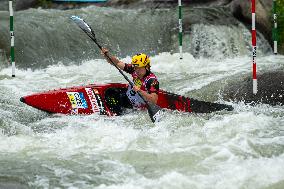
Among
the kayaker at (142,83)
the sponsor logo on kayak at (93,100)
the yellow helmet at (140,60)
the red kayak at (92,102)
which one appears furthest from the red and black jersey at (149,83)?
the sponsor logo on kayak at (93,100)

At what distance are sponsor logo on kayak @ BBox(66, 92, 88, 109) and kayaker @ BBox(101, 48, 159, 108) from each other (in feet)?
1.95

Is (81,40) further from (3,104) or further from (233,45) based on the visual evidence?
(3,104)

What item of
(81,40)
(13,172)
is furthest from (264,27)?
(13,172)

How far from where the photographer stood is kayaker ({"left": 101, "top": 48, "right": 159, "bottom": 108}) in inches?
284

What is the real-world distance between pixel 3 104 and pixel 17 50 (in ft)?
11.9

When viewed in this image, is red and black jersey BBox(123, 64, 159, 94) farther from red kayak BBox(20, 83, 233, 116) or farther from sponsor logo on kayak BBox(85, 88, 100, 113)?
sponsor logo on kayak BBox(85, 88, 100, 113)

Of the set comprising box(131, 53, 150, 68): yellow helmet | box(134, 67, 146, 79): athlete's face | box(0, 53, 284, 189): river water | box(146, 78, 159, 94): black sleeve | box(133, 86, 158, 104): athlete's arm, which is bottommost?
box(0, 53, 284, 189): river water

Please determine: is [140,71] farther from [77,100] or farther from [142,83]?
[77,100]

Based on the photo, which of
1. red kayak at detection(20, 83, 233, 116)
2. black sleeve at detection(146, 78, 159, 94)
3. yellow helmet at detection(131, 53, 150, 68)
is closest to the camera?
black sleeve at detection(146, 78, 159, 94)

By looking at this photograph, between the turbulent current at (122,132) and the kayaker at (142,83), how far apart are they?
214 millimetres

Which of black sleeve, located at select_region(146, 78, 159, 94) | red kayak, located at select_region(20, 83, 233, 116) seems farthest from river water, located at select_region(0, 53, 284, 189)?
black sleeve, located at select_region(146, 78, 159, 94)

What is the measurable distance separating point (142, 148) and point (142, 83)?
1653 millimetres

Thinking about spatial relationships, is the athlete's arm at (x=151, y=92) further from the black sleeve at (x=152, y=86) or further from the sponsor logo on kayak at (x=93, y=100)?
the sponsor logo on kayak at (x=93, y=100)

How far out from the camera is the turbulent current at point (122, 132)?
5066mm
